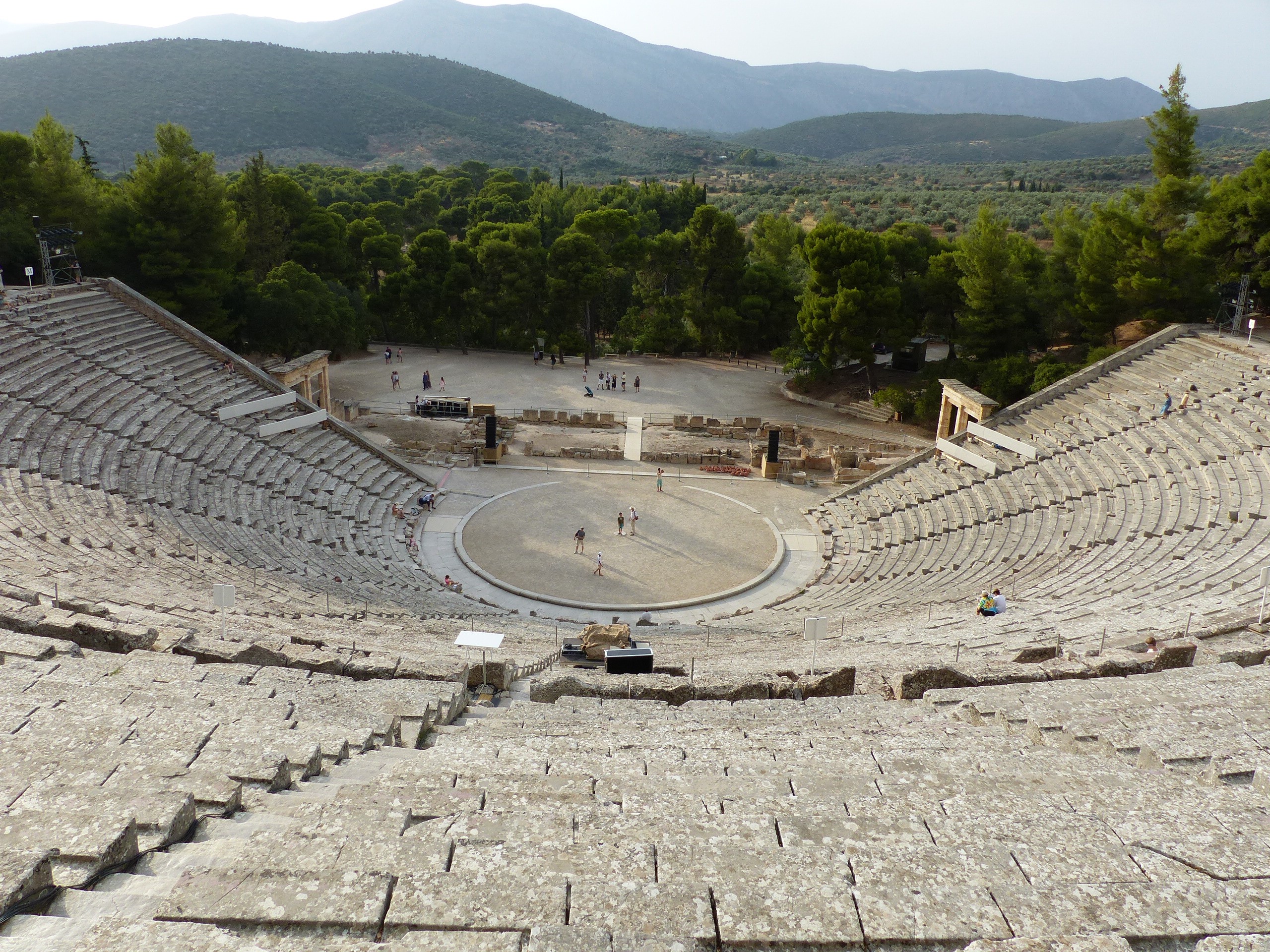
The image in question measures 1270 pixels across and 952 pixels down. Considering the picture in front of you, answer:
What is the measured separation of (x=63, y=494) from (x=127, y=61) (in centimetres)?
14101

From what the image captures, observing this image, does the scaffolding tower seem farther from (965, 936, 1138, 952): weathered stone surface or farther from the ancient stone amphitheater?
(965, 936, 1138, 952): weathered stone surface

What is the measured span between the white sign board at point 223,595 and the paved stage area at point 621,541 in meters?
9.22

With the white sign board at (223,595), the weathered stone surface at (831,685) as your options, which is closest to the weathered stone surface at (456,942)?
the weathered stone surface at (831,685)

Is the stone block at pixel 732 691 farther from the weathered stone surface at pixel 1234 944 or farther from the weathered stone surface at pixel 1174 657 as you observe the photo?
the weathered stone surface at pixel 1234 944

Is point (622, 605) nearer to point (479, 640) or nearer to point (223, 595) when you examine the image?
point (479, 640)

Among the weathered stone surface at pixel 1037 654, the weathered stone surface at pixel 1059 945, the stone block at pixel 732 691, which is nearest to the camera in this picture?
the weathered stone surface at pixel 1059 945

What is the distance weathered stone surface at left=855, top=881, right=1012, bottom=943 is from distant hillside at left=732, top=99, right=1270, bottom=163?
136 m

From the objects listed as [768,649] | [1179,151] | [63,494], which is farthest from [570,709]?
[1179,151]

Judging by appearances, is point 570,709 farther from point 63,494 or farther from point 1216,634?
point 63,494

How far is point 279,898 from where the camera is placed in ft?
11.9

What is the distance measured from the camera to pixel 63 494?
18.1 m

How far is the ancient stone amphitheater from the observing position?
374 centimetres

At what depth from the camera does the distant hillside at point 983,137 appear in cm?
14425

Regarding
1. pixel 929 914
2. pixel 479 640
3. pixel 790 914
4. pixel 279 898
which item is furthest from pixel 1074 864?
pixel 479 640
